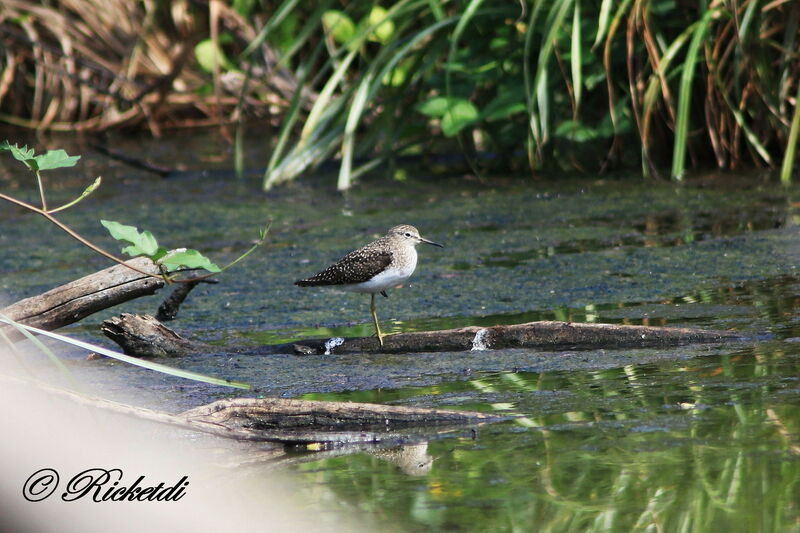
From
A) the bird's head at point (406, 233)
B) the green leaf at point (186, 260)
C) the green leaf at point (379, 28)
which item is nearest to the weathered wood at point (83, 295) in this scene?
the green leaf at point (186, 260)

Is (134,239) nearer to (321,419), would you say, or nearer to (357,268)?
(321,419)

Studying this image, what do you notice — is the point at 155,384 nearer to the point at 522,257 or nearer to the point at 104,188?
the point at 522,257

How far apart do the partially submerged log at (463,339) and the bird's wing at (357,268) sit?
1.30 ft

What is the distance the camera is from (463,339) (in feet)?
13.8

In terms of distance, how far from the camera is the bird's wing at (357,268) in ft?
15.4

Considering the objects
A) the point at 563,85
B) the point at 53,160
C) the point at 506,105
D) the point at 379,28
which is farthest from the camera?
the point at 379,28

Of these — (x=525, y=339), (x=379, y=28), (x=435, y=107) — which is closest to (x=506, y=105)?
(x=435, y=107)

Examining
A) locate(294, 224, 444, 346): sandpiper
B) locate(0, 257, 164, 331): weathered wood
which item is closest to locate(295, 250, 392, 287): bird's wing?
locate(294, 224, 444, 346): sandpiper

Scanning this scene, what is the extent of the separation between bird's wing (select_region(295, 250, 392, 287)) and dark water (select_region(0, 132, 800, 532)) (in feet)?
1.06

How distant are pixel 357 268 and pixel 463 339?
726 mm

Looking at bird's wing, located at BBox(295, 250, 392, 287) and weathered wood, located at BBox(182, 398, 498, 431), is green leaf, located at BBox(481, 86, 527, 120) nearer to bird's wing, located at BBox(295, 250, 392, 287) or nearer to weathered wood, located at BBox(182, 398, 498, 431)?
bird's wing, located at BBox(295, 250, 392, 287)

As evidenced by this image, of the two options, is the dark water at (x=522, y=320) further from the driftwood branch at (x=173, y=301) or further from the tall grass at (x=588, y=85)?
the tall grass at (x=588, y=85)

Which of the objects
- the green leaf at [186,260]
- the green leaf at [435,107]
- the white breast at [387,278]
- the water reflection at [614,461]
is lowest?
the water reflection at [614,461]
